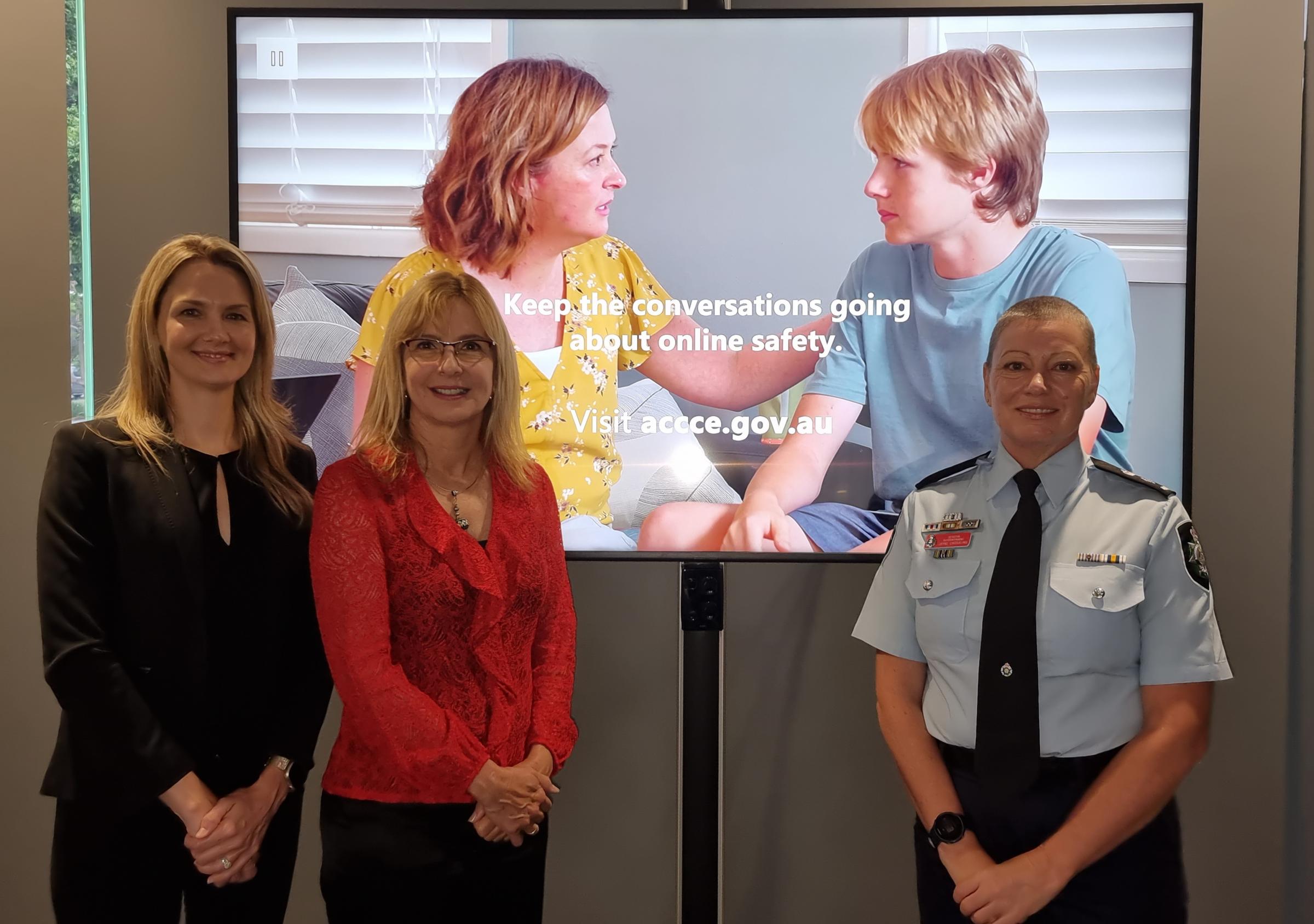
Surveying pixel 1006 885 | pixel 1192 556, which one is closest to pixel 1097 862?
pixel 1006 885

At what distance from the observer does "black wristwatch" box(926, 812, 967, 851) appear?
1601 millimetres

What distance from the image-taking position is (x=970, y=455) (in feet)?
7.84

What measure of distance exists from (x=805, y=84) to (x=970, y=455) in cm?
105

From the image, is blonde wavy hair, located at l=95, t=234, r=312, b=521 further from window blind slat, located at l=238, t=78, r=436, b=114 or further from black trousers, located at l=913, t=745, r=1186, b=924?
black trousers, located at l=913, t=745, r=1186, b=924

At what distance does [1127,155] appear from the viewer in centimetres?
241

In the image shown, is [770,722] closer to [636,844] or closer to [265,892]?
[636,844]

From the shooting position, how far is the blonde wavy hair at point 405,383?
5.47ft

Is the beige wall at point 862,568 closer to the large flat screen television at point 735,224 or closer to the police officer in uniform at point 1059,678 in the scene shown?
the large flat screen television at point 735,224

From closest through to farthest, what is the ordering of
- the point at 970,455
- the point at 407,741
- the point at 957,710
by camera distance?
the point at 407,741 < the point at 957,710 < the point at 970,455

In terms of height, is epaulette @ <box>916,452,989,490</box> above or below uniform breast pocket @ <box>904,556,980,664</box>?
above

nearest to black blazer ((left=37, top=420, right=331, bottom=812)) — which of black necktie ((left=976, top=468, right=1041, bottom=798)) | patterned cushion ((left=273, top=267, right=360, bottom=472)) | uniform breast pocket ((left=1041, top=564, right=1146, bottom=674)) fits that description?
patterned cushion ((left=273, top=267, right=360, bottom=472))

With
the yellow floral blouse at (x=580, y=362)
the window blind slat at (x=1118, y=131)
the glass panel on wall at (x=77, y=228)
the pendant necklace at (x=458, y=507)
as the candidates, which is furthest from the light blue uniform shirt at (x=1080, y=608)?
the glass panel on wall at (x=77, y=228)

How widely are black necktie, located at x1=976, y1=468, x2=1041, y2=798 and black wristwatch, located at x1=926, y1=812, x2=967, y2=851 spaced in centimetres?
8

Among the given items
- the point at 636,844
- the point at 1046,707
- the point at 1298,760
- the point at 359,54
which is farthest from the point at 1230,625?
the point at 359,54
